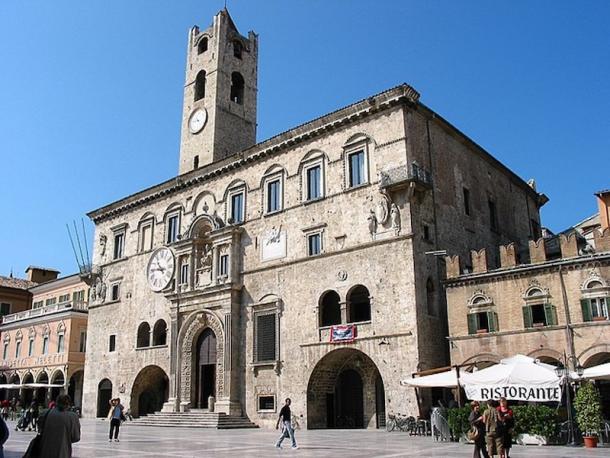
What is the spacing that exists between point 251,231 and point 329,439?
13904mm

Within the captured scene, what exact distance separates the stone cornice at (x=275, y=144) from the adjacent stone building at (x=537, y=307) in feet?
26.0

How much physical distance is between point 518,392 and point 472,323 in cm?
623

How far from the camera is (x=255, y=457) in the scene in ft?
49.1

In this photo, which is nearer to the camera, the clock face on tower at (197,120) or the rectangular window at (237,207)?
the rectangular window at (237,207)

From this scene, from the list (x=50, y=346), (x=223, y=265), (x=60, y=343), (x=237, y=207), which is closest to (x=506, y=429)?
(x=223, y=265)

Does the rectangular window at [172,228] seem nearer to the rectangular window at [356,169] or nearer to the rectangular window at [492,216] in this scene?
Answer: the rectangular window at [356,169]

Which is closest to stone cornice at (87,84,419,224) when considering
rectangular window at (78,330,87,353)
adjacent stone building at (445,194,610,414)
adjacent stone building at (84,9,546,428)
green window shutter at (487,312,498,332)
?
adjacent stone building at (84,9,546,428)

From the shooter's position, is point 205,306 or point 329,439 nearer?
point 329,439

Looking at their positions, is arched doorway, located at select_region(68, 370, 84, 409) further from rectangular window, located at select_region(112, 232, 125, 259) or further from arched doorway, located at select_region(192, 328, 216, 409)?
arched doorway, located at select_region(192, 328, 216, 409)

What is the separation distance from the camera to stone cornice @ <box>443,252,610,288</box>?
2228cm

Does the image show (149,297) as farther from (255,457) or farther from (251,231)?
(255,457)

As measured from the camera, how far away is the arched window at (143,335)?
37.3 m

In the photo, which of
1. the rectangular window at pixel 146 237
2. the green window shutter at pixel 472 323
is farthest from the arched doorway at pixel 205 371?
the green window shutter at pixel 472 323

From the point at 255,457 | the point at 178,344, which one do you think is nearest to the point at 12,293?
the point at 178,344
